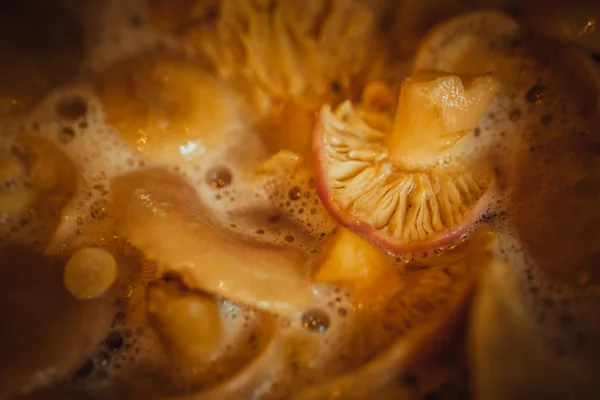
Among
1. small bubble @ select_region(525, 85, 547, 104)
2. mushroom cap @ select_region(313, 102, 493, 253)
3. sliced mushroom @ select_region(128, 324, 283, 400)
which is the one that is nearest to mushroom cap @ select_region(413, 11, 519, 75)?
small bubble @ select_region(525, 85, 547, 104)

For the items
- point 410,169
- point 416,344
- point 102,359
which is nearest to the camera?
point 416,344

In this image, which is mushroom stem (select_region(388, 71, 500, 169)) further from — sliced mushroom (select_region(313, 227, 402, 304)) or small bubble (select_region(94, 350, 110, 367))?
small bubble (select_region(94, 350, 110, 367))

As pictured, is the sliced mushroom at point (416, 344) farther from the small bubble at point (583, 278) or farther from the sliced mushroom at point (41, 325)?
the sliced mushroom at point (41, 325)

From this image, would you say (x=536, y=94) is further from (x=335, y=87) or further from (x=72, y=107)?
(x=72, y=107)

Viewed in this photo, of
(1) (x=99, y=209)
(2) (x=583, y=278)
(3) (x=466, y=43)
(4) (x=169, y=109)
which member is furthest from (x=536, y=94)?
(1) (x=99, y=209)

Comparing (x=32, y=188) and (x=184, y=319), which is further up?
(x=32, y=188)

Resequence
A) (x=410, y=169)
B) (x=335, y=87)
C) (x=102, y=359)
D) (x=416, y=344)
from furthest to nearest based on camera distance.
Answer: (x=335, y=87) < (x=410, y=169) < (x=102, y=359) < (x=416, y=344)

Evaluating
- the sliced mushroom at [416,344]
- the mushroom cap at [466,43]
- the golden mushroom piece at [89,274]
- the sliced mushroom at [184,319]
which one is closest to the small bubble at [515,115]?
the mushroom cap at [466,43]
